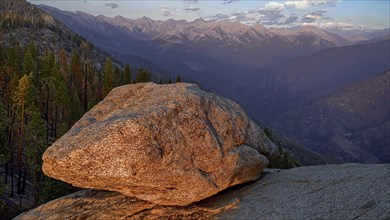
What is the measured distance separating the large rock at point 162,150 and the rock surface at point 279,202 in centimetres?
118

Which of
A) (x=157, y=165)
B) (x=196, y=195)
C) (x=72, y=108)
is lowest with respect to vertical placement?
(x=72, y=108)

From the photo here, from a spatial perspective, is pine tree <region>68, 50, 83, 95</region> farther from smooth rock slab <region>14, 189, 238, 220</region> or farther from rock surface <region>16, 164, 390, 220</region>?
Result: smooth rock slab <region>14, 189, 238, 220</region>

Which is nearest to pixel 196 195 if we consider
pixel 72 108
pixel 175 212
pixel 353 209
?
pixel 175 212

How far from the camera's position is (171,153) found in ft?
84.8

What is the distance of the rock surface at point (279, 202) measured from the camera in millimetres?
23156

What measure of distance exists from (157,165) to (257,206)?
851cm

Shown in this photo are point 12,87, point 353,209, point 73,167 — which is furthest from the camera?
point 12,87

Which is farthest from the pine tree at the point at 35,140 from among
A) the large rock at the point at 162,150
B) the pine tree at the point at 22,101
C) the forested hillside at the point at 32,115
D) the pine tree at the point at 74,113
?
the large rock at the point at 162,150

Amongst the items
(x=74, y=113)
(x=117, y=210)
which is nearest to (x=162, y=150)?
(x=117, y=210)

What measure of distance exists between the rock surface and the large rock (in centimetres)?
118

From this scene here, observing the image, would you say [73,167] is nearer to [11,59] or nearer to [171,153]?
[171,153]

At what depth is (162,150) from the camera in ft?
83.7

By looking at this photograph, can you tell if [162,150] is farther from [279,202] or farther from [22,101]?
[22,101]

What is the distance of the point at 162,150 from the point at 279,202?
9.89m
